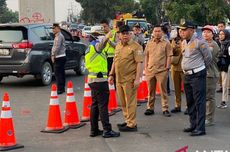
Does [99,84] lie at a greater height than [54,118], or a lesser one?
greater

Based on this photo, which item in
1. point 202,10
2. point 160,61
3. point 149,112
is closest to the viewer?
point 160,61

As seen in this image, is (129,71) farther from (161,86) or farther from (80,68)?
(80,68)

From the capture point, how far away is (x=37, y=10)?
23594mm

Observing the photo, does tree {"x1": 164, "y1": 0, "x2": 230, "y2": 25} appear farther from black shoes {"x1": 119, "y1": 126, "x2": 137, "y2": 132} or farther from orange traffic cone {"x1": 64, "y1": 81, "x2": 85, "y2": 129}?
black shoes {"x1": 119, "y1": 126, "x2": 137, "y2": 132}

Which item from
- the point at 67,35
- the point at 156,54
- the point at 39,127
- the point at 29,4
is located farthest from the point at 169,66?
the point at 29,4

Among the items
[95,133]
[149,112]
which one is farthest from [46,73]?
[95,133]

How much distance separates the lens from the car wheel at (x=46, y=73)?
1315 cm

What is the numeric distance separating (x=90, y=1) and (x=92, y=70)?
86.8 metres

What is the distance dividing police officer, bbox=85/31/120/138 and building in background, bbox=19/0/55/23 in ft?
54.6

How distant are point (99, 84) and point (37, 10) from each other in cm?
1733

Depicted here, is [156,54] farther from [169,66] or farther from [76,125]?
[76,125]

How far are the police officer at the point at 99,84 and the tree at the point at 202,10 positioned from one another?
26.7 m

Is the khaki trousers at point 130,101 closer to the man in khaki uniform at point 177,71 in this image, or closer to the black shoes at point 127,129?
the black shoes at point 127,129

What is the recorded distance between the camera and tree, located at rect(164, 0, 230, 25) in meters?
33.4
